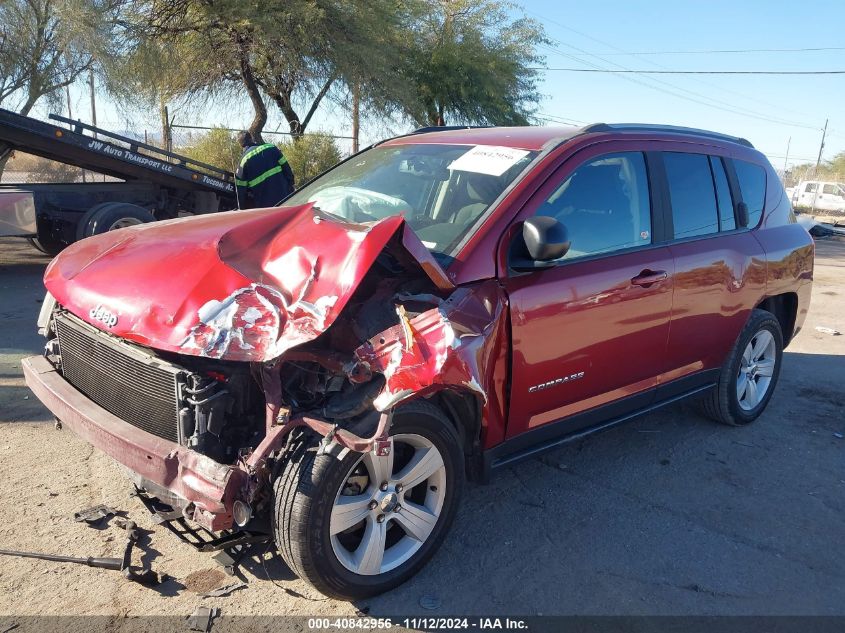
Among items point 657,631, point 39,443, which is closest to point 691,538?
point 657,631

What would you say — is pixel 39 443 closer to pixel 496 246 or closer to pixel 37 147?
pixel 496 246

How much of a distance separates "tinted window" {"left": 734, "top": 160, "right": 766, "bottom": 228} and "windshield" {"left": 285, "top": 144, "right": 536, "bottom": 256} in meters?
2.07

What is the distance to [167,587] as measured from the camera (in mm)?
2967

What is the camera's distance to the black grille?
9.16 ft

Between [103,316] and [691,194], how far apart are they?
3.41 m

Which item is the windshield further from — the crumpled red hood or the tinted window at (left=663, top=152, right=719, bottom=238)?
the tinted window at (left=663, top=152, right=719, bottom=238)

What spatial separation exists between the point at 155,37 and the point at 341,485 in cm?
1649

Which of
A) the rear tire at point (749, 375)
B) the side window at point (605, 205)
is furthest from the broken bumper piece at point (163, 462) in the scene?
the rear tire at point (749, 375)

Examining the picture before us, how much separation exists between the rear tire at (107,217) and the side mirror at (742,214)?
7.31 metres

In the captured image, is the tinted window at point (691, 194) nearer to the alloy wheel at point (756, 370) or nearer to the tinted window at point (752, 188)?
the tinted window at point (752, 188)

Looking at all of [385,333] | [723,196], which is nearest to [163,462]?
[385,333]

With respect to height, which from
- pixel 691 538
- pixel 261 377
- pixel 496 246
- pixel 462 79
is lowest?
pixel 691 538

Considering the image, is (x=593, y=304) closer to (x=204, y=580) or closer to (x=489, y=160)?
(x=489, y=160)

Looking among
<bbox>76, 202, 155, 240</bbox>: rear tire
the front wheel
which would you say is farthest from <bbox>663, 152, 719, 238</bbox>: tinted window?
<bbox>76, 202, 155, 240</bbox>: rear tire
